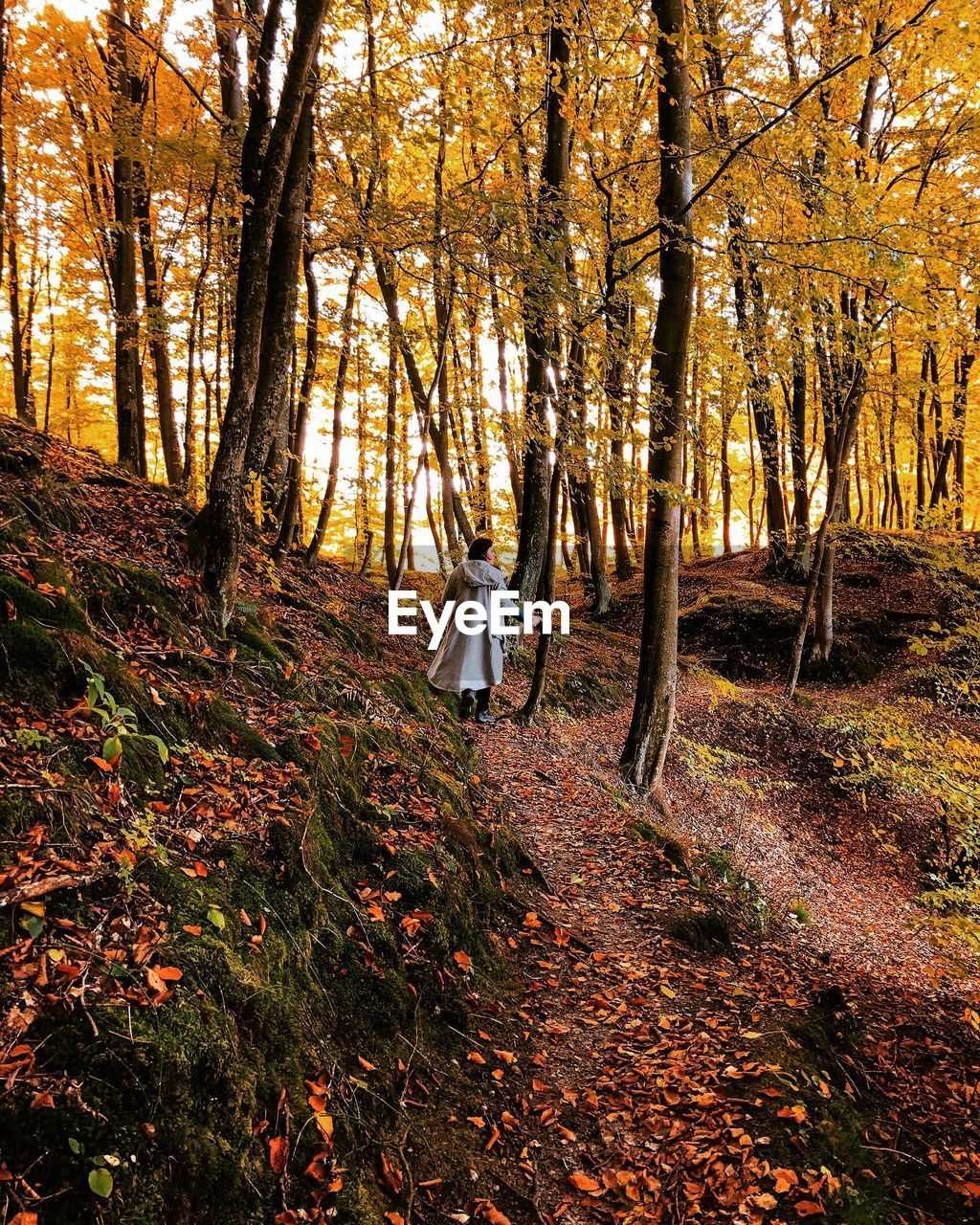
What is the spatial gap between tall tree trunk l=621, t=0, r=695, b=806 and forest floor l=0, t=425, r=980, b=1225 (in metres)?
2.13

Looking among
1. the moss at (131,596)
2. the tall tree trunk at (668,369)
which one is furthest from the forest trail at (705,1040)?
the moss at (131,596)

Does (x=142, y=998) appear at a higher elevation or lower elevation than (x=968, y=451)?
lower

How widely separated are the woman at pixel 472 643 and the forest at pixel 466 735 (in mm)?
68

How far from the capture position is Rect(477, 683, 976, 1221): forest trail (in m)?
3.06

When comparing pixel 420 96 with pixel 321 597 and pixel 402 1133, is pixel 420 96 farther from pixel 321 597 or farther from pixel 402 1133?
pixel 402 1133

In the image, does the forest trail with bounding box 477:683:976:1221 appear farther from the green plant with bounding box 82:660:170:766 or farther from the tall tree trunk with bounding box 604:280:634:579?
the tall tree trunk with bounding box 604:280:634:579

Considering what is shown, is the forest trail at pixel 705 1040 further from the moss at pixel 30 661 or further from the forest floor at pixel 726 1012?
the moss at pixel 30 661

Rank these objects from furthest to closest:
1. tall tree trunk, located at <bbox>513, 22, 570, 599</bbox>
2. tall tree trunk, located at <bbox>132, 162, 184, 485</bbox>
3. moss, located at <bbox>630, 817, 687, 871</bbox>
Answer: tall tree trunk, located at <bbox>132, 162, 184, 485</bbox>, moss, located at <bbox>630, 817, 687, 871</bbox>, tall tree trunk, located at <bbox>513, 22, 570, 599</bbox>

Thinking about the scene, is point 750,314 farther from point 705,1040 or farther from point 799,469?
point 705,1040

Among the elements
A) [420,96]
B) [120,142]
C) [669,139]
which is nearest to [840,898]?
[669,139]

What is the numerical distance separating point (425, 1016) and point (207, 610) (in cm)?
313

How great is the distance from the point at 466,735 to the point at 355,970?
184 inches

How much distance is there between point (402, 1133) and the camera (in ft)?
8.85

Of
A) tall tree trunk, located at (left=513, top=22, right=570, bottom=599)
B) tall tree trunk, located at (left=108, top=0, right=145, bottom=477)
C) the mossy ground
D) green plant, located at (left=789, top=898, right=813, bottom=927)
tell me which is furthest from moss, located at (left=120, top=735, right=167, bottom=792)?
tall tree trunk, located at (left=108, top=0, right=145, bottom=477)
